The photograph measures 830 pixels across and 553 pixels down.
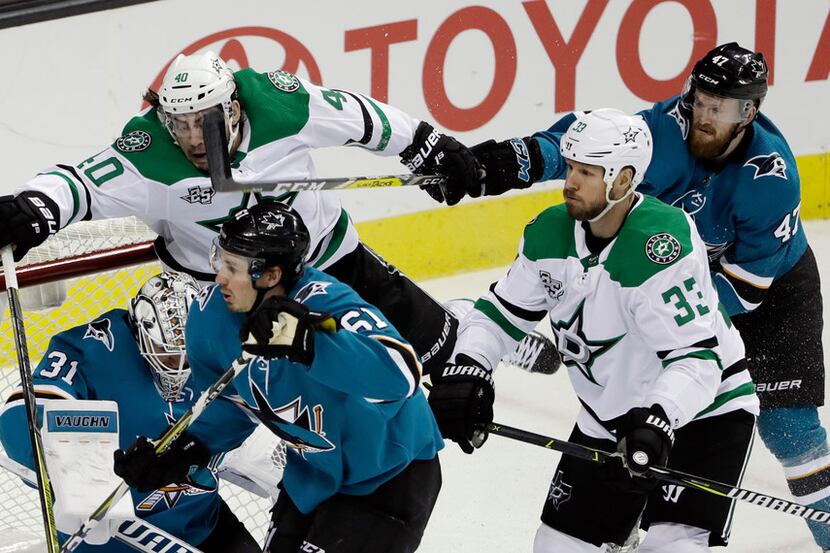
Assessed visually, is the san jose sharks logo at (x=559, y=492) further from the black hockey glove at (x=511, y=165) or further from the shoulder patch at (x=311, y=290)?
the black hockey glove at (x=511, y=165)

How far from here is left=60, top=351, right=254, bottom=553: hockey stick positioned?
8.89ft

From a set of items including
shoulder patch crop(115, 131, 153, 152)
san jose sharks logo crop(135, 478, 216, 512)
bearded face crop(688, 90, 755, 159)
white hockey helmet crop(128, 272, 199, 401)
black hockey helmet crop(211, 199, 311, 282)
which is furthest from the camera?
bearded face crop(688, 90, 755, 159)

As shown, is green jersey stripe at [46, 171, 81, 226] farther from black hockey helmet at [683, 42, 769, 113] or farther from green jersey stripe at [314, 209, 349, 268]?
black hockey helmet at [683, 42, 769, 113]

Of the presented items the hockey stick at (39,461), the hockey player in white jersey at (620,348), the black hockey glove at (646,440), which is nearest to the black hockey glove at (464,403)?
the hockey player in white jersey at (620,348)

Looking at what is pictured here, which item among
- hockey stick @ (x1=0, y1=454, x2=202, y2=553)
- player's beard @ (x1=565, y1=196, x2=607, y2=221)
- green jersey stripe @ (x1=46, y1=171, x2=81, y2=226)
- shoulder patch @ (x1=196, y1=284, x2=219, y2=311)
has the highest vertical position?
player's beard @ (x1=565, y1=196, x2=607, y2=221)

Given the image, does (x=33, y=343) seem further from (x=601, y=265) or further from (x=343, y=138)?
(x=601, y=265)

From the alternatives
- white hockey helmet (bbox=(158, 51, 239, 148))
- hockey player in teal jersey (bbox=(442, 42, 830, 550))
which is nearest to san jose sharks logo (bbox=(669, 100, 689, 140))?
hockey player in teal jersey (bbox=(442, 42, 830, 550))

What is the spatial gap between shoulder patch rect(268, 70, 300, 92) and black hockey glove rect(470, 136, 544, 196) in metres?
0.56

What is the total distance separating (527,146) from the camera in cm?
387

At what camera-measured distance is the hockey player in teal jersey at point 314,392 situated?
2561mm

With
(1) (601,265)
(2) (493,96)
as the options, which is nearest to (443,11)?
(2) (493,96)

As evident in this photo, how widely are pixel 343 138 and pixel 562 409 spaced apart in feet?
4.83

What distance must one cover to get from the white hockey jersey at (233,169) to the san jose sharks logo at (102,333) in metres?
0.31

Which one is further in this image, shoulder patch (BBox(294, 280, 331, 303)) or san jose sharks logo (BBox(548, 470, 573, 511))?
san jose sharks logo (BBox(548, 470, 573, 511))
